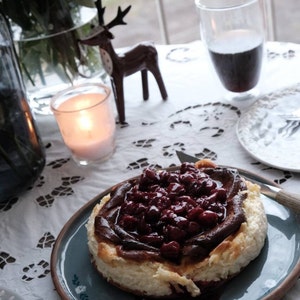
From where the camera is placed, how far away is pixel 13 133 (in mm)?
932

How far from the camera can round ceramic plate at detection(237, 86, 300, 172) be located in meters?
0.89

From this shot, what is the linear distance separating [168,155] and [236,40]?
0.89ft

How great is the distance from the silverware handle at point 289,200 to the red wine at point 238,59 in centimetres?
37

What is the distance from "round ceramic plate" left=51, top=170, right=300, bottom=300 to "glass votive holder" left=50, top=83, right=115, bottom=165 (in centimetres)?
21

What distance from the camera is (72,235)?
31.7 inches

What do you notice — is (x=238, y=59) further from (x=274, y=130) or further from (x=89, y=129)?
(x=89, y=129)

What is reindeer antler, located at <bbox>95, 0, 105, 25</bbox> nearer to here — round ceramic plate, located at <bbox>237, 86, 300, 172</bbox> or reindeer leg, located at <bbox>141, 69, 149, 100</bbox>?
reindeer leg, located at <bbox>141, 69, 149, 100</bbox>

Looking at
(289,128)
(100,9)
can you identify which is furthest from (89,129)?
(289,128)

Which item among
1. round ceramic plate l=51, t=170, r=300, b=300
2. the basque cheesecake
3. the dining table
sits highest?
the basque cheesecake

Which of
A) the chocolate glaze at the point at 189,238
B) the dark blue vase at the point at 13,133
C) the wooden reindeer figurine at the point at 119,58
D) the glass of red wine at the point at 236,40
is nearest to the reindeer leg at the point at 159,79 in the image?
the wooden reindeer figurine at the point at 119,58

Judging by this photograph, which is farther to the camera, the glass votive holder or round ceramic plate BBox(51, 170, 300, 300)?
the glass votive holder

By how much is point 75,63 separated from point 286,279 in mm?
652

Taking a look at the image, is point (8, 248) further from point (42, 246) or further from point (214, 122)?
point (214, 122)

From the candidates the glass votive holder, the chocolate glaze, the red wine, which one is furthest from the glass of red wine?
the chocolate glaze
